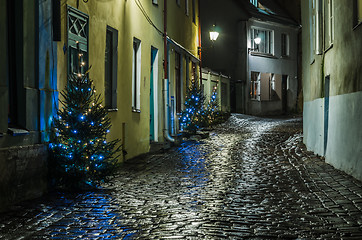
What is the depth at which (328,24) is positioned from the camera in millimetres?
12906

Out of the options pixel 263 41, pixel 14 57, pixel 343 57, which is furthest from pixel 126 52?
pixel 263 41

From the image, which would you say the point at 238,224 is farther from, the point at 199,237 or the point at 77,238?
the point at 77,238

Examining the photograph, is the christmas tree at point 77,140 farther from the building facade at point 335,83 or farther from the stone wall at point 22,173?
the building facade at point 335,83

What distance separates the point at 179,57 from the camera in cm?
2123

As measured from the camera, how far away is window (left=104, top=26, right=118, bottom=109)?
40.3 ft

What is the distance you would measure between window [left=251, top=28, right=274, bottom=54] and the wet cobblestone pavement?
80.5ft

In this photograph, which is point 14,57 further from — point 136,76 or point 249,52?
point 249,52

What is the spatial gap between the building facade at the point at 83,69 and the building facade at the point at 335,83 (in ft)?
15.3

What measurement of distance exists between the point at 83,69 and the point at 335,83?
546cm

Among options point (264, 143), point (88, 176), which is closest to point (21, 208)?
point (88, 176)

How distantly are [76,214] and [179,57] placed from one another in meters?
14.9

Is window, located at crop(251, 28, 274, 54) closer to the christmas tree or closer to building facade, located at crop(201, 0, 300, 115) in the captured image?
building facade, located at crop(201, 0, 300, 115)

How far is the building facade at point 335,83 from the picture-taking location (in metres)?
9.91

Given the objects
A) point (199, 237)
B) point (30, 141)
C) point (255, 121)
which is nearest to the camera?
point (199, 237)
